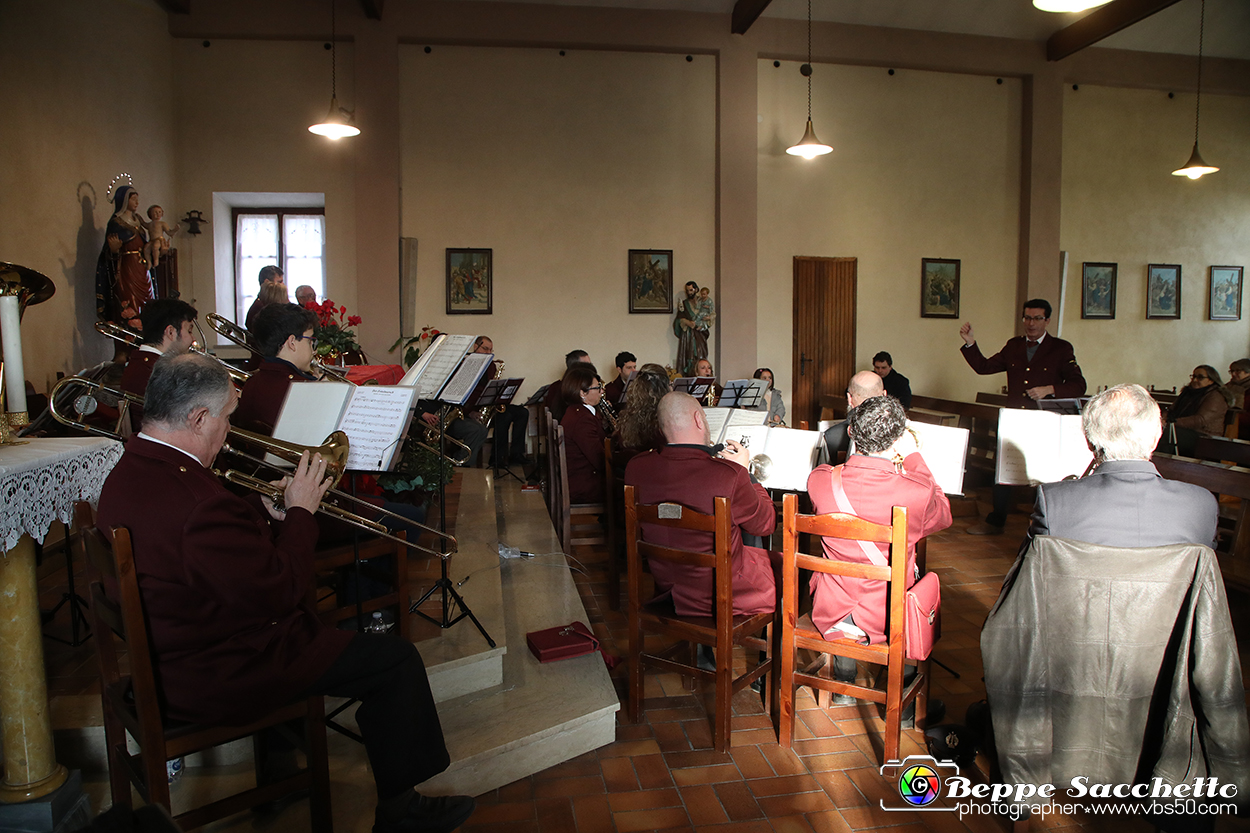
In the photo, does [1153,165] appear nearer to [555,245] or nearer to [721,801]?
[555,245]

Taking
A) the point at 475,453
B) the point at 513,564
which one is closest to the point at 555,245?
the point at 475,453

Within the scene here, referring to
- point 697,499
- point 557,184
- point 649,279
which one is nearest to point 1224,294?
point 649,279

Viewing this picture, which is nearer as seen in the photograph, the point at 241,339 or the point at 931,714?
the point at 931,714

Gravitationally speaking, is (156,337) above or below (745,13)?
below

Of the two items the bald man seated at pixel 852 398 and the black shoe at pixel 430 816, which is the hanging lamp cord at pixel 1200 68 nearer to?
the bald man seated at pixel 852 398

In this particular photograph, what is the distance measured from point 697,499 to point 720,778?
36.9 inches

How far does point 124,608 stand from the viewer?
1775 millimetres

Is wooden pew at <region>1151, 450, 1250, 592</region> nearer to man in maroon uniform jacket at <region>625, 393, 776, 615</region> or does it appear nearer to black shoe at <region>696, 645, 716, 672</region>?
man in maroon uniform jacket at <region>625, 393, 776, 615</region>

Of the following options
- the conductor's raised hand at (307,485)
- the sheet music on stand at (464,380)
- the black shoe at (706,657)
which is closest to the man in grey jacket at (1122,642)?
the black shoe at (706,657)

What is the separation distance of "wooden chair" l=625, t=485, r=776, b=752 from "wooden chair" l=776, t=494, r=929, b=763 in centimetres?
17

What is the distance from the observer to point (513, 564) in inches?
171

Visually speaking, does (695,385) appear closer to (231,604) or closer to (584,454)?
(584,454)

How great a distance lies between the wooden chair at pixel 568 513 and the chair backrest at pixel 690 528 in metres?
1.37

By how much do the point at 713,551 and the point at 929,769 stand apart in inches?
37.9
